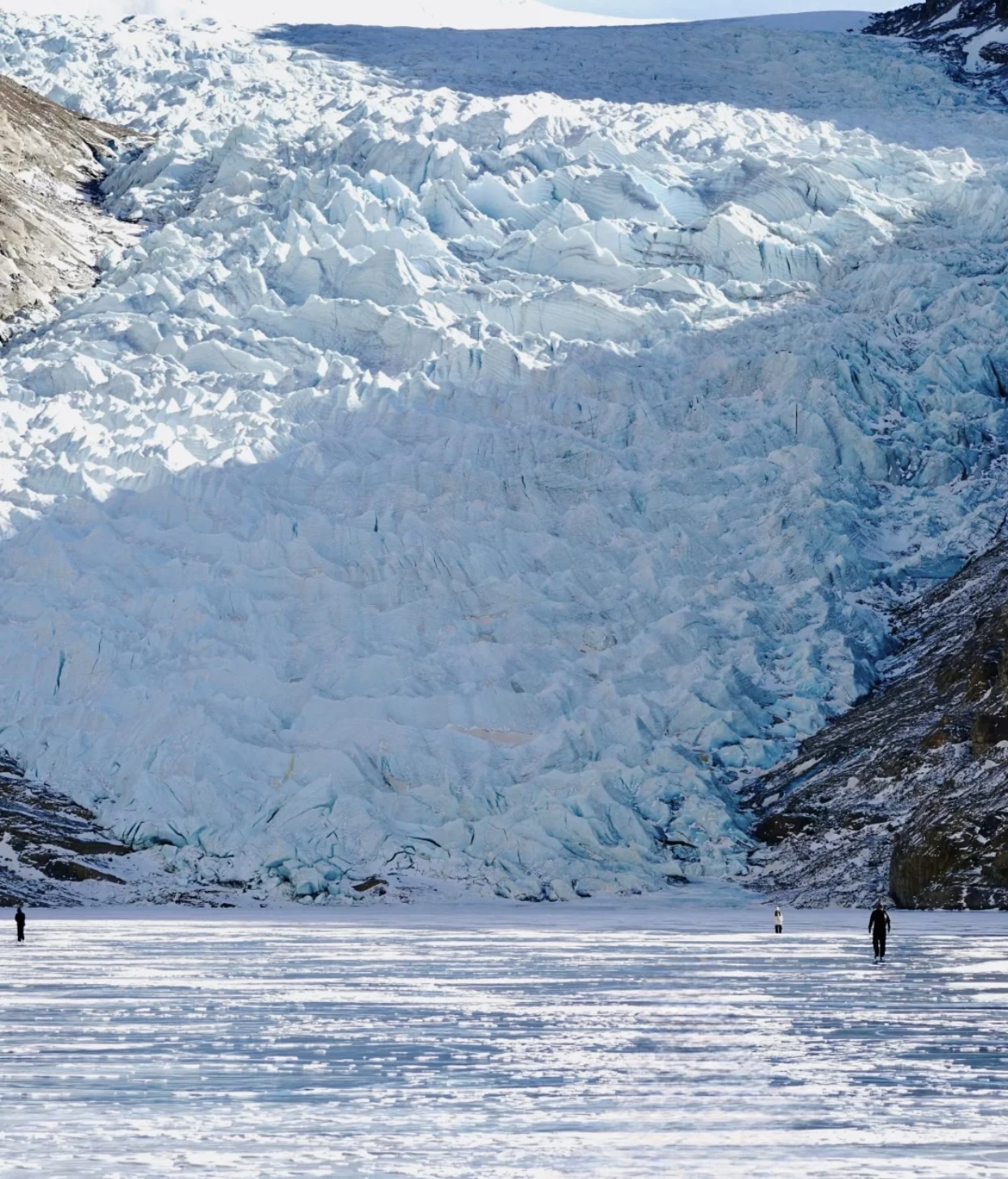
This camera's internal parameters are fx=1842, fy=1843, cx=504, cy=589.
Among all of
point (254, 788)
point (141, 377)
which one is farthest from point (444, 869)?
point (141, 377)

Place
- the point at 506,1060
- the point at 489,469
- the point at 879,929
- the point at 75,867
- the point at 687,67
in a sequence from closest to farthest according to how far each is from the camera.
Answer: the point at 506,1060 → the point at 879,929 → the point at 75,867 → the point at 489,469 → the point at 687,67

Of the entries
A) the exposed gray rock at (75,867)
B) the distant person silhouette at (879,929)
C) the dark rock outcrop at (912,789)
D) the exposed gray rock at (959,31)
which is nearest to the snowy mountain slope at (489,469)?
the exposed gray rock at (75,867)

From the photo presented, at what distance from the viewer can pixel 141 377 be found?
40.1 m

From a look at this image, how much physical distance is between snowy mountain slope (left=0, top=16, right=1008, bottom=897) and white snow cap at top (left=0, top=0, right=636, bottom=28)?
861 centimetres

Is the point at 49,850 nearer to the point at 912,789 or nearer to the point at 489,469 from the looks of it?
the point at 489,469

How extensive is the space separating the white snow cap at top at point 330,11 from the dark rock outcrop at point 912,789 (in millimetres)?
35248

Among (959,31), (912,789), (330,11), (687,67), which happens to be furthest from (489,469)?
(959,31)

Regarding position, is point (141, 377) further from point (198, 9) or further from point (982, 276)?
point (198, 9)

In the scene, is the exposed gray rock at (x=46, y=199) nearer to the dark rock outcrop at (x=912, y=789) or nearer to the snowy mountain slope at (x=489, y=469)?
the snowy mountain slope at (x=489, y=469)

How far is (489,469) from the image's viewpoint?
1483 inches

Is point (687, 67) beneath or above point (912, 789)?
above

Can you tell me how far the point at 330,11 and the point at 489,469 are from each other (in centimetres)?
2988

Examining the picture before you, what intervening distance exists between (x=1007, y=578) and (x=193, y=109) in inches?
1150

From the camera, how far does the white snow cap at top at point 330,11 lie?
193ft
